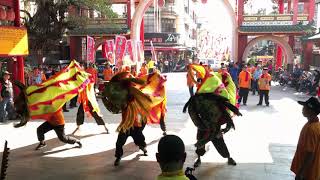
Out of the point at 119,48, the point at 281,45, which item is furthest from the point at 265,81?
the point at 281,45

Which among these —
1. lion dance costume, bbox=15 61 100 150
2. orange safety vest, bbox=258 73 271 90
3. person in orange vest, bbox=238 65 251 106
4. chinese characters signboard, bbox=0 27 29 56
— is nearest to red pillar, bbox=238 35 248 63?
person in orange vest, bbox=238 65 251 106

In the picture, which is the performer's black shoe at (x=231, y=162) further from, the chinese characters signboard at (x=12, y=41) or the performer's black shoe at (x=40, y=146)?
the chinese characters signboard at (x=12, y=41)

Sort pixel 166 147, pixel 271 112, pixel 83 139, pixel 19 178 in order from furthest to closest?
1. pixel 271 112
2. pixel 83 139
3. pixel 19 178
4. pixel 166 147

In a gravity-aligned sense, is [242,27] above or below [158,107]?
above

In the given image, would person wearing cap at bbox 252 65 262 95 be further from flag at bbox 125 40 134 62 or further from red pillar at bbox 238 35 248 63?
red pillar at bbox 238 35 248 63

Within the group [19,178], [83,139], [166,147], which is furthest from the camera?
[83,139]

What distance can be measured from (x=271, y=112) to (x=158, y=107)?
556 centimetres

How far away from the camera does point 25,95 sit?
6789 millimetres

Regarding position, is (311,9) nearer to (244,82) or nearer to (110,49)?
(244,82)

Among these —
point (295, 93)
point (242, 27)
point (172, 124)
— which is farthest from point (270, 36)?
point (172, 124)

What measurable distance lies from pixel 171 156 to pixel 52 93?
4990 millimetres

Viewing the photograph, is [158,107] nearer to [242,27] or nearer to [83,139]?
[83,139]

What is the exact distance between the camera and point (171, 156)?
264 centimetres

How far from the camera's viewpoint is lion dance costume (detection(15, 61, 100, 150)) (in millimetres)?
6789
